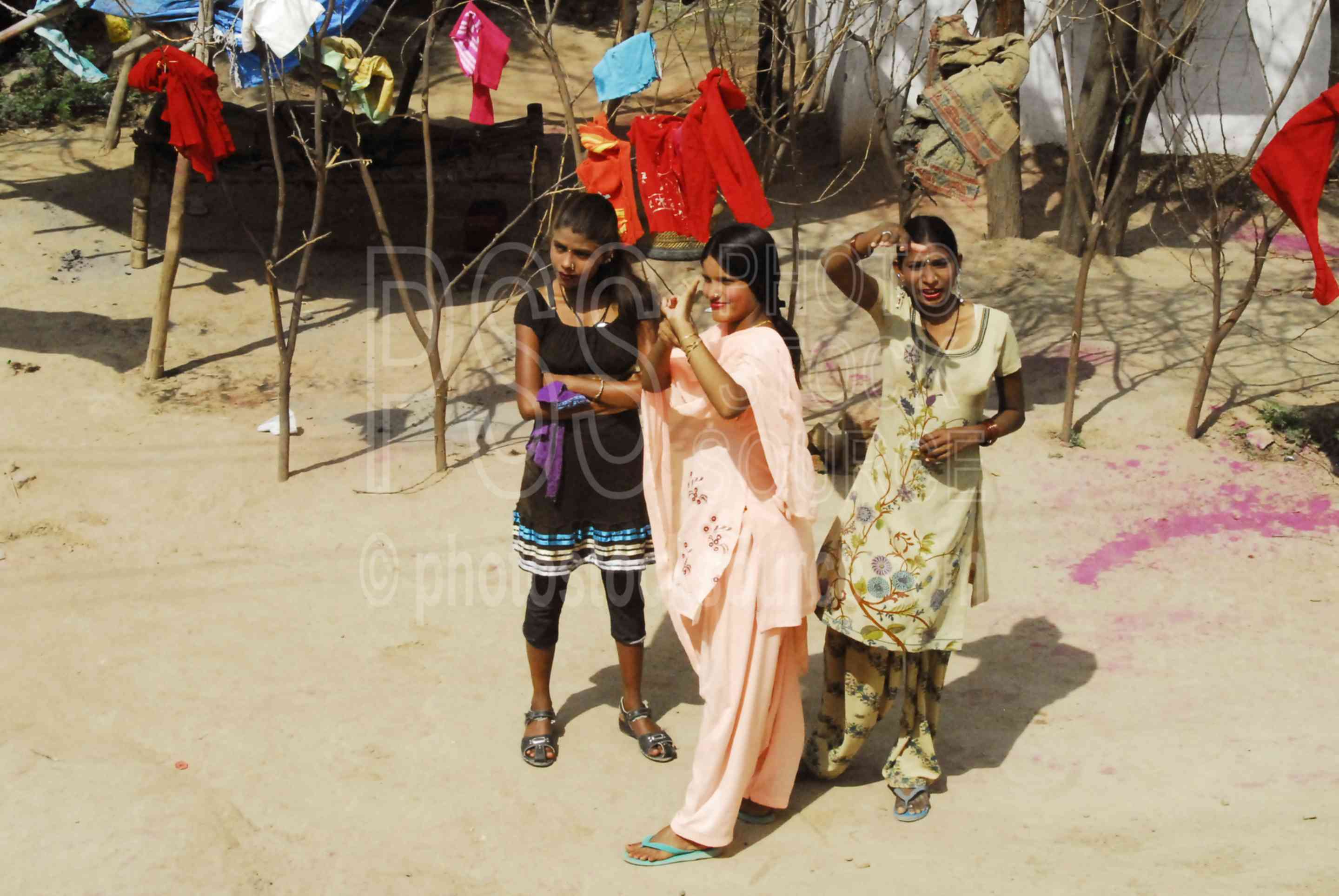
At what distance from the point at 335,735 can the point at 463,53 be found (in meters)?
3.12

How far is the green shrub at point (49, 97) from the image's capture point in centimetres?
1043

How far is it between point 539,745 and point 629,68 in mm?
2755

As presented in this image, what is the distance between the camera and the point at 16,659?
443 cm

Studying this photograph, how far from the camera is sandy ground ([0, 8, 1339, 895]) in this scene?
3.37 metres

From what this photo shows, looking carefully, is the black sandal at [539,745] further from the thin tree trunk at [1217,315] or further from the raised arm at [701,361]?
the thin tree trunk at [1217,315]

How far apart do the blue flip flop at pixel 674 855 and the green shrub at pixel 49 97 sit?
9455 mm

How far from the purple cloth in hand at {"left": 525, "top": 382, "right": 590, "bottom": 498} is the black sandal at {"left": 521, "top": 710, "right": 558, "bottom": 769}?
0.75 metres

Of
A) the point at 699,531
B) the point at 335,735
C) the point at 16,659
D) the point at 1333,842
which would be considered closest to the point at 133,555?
the point at 16,659

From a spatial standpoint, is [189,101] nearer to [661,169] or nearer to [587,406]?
[661,169]

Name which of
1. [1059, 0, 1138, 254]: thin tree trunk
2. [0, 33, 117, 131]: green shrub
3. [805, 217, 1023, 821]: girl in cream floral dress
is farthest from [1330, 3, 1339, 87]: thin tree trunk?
[0, 33, 117, 131]: green shrub

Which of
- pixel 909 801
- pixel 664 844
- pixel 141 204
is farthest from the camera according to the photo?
pixel 141 204

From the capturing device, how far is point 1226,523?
216 inches

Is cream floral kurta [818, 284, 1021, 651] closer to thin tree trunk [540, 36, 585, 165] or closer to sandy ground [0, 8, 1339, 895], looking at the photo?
sandy ground [0, 8, 1339, 895]

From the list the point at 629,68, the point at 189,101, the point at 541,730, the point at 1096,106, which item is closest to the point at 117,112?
the point at 189,101
